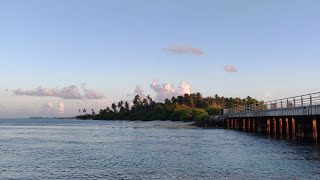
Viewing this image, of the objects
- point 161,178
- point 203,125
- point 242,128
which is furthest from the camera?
point 203,125

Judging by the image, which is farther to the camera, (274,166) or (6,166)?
(6,166)

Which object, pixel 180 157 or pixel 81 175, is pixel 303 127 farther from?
pixel 81 175

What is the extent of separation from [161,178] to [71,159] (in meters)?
12.2

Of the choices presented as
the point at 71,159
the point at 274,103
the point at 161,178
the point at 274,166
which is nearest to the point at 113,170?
the point at 161,178

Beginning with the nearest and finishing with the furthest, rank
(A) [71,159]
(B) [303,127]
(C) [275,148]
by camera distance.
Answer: (A) [71,159]
(C) [275,148]
(B) [303,127]

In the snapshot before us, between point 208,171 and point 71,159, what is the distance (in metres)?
12.6

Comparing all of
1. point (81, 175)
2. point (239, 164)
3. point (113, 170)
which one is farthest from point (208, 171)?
point (81, 175)

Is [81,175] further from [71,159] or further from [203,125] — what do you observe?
[203,125]

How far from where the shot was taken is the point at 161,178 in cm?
2403

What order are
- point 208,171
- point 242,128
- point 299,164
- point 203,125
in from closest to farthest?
point 208,171 < point 299,164 < point 242,128 < point 203,125

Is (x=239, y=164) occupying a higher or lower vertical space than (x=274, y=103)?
lower

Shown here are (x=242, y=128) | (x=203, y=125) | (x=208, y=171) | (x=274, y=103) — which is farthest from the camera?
(x=203, y=125)

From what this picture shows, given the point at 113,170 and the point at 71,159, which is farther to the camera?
the point at 71,159

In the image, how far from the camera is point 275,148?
39.7 meters
